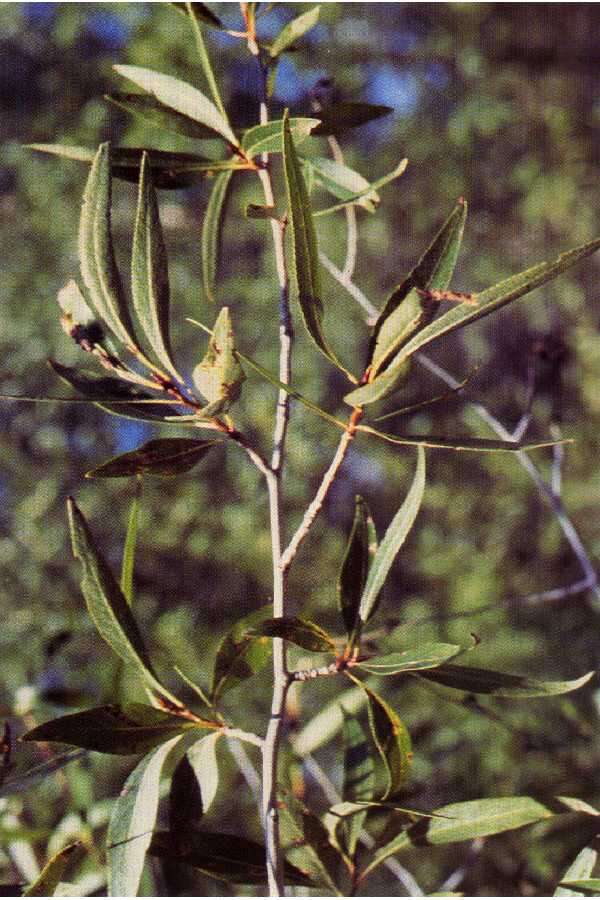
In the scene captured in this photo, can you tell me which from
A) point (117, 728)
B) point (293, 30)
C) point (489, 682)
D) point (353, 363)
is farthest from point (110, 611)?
point (353, 363)

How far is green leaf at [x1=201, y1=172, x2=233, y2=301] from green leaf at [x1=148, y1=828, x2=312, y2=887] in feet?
0.79

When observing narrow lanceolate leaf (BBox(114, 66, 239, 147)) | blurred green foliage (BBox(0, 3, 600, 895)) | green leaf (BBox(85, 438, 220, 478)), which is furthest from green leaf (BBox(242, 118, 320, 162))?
blurred green foliage (BBox(0, 3, 600, 895))

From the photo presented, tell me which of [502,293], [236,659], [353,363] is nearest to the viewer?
[502,293]

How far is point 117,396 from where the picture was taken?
0.36 meters

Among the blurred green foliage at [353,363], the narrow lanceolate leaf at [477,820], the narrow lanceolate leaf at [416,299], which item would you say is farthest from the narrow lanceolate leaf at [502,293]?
the blurred green foliage at [353,363]

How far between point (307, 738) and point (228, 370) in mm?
473

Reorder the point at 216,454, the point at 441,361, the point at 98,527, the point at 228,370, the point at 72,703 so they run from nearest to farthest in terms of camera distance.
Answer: the point at 228,370 < the point at 72,703 < the point at 98,527 < the point at 216,454 < the point at 441,361

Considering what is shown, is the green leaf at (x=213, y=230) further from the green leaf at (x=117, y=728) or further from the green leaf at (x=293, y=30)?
the green leaf at (x=117, y=728)

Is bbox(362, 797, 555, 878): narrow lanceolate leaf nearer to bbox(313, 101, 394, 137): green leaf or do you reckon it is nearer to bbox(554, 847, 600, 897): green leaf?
bbox(554, 847, 600, 897): green leaf

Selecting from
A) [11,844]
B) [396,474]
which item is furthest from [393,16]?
[11,844]

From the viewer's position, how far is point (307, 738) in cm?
73

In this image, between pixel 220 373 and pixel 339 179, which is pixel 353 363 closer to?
pixel 339 179

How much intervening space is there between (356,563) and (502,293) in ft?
0.52

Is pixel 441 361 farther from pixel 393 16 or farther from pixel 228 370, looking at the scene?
pixel 228 370
